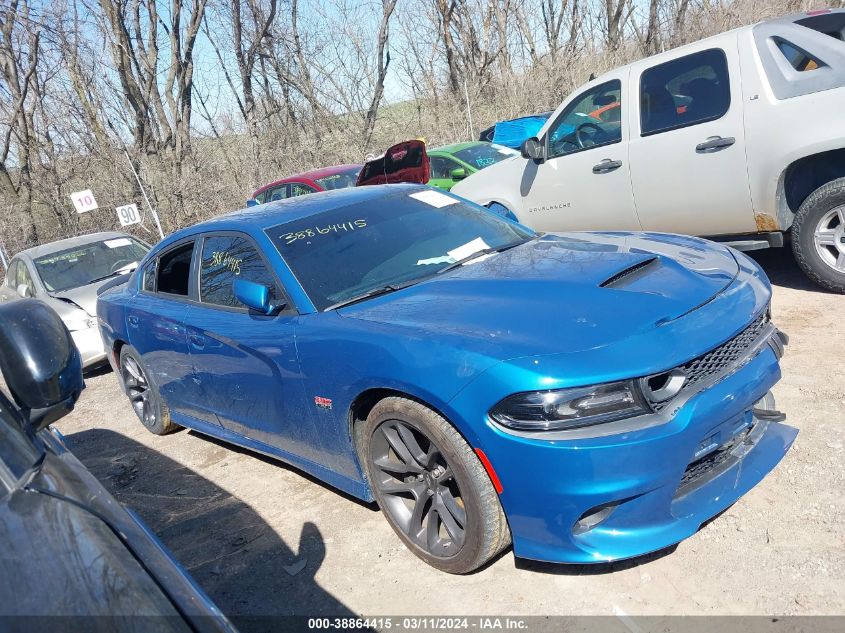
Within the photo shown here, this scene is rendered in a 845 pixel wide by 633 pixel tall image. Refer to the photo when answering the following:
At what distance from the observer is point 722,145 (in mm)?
5316

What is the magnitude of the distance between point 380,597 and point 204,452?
2.51 metres

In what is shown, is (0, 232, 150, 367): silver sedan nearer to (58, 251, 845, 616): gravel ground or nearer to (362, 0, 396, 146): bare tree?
(58, 251, 845, 616): gravel ground

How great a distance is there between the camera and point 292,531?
361cm

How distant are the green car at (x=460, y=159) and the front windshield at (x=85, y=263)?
474 centimetres

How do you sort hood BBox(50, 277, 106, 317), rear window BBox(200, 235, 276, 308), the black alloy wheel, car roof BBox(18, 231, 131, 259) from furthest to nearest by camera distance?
car roof BBox(18, 231, 131, 259) < hood BBox(50, 277, 106, 317) < rear window BBox(200, 235, 276, 308) < the black alloy wheel

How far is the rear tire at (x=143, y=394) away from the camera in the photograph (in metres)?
5.14

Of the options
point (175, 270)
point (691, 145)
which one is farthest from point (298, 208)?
point (691, 145)

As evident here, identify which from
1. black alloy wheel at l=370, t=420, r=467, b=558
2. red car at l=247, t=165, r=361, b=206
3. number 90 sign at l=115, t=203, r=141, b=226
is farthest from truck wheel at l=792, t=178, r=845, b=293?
number 90 sign at l=115, t=203, r=141, b=226

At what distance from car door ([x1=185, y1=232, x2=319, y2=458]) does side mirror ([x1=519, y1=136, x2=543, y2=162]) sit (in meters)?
3.40

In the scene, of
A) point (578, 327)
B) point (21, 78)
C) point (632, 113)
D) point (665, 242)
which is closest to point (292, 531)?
point (578, 327)

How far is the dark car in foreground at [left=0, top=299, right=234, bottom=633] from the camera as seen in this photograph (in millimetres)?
1419

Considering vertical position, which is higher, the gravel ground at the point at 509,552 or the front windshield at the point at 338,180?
the front windshield at the point at 338,180

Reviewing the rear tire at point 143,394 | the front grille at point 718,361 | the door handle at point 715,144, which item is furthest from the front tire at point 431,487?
the door handle at point 715,144

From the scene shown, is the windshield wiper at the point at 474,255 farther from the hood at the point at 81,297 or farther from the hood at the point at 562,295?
the hood at the point at 81,297
